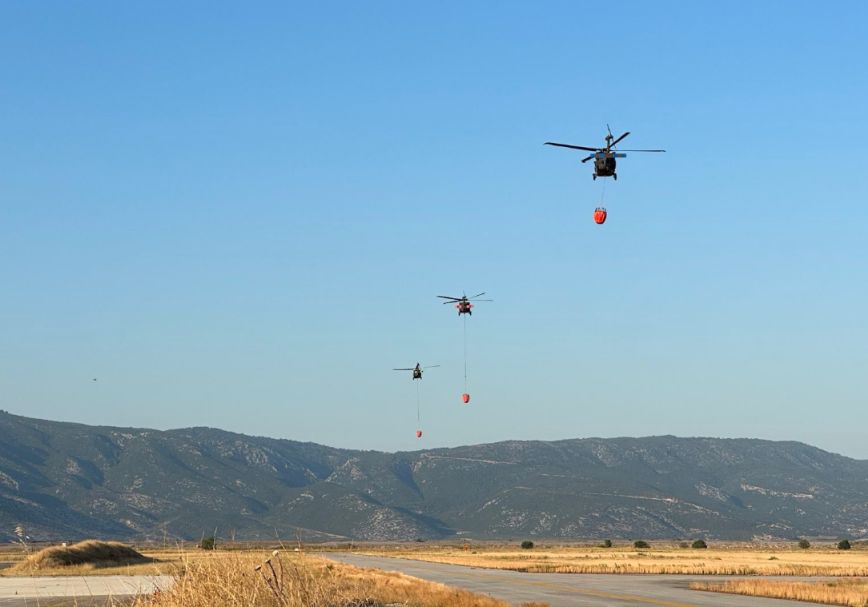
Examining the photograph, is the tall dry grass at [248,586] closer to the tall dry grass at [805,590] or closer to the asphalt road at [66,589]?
the asphalt road at [66,589]

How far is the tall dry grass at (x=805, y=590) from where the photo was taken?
45.3 meters

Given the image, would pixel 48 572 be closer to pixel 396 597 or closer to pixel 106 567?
pixel 106 567

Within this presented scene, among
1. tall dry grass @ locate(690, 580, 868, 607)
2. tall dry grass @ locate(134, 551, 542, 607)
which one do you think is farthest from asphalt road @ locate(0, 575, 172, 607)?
tall dry grass @ locate(690, 580, 868, 607)

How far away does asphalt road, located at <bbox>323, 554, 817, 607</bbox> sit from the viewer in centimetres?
4409

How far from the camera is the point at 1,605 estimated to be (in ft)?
149

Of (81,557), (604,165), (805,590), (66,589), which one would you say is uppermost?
(604,165)

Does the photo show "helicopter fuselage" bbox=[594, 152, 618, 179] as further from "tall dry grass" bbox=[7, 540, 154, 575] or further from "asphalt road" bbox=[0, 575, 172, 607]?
"tall dry grass" bbox=[7, 540, 154, 575]

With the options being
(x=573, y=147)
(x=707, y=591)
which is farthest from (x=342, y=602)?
(x=707, y=591)

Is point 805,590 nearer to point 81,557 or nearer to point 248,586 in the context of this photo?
point 248,586

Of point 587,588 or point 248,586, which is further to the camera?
point 587,588

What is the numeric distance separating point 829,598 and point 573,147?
20457 mm

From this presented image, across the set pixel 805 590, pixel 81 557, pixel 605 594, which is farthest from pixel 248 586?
pixel 81 557

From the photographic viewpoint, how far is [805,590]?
164 ft

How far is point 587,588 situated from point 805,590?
968cm
